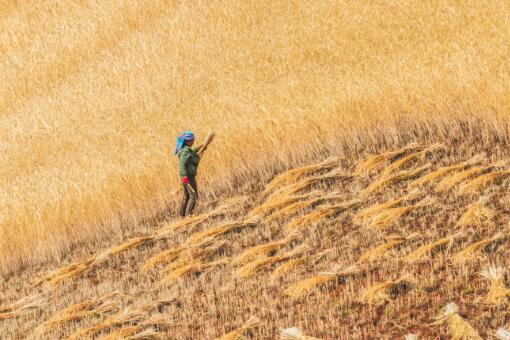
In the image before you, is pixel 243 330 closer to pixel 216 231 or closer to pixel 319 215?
pixel 319 215

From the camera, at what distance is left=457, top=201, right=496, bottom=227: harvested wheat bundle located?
886 centimetres

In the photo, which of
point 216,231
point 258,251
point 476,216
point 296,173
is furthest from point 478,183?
point 216,231

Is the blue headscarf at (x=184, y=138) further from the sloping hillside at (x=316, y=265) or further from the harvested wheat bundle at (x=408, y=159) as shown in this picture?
the harvested wheat bundle at (x=408, y=159)

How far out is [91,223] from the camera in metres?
12.9

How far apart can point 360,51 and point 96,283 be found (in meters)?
6.29

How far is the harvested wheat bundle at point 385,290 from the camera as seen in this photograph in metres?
7.46

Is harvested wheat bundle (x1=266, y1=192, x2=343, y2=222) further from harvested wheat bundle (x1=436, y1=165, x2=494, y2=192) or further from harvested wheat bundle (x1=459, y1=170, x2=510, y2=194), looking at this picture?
harvested wheat bundle (x1=459, y1=170, x2=510, y2=194)

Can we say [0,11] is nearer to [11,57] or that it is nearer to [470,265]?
[11,57]

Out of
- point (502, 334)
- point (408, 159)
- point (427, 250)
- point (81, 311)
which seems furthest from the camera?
point (408, 159)

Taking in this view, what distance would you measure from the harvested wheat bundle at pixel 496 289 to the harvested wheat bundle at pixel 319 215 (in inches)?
128

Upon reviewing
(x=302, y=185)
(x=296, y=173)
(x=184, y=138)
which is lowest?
(x=302, y=185)

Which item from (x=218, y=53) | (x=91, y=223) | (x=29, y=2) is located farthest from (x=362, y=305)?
(x=29, y=2)

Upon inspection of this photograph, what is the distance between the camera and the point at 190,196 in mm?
11875

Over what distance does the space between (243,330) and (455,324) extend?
1813 mm
